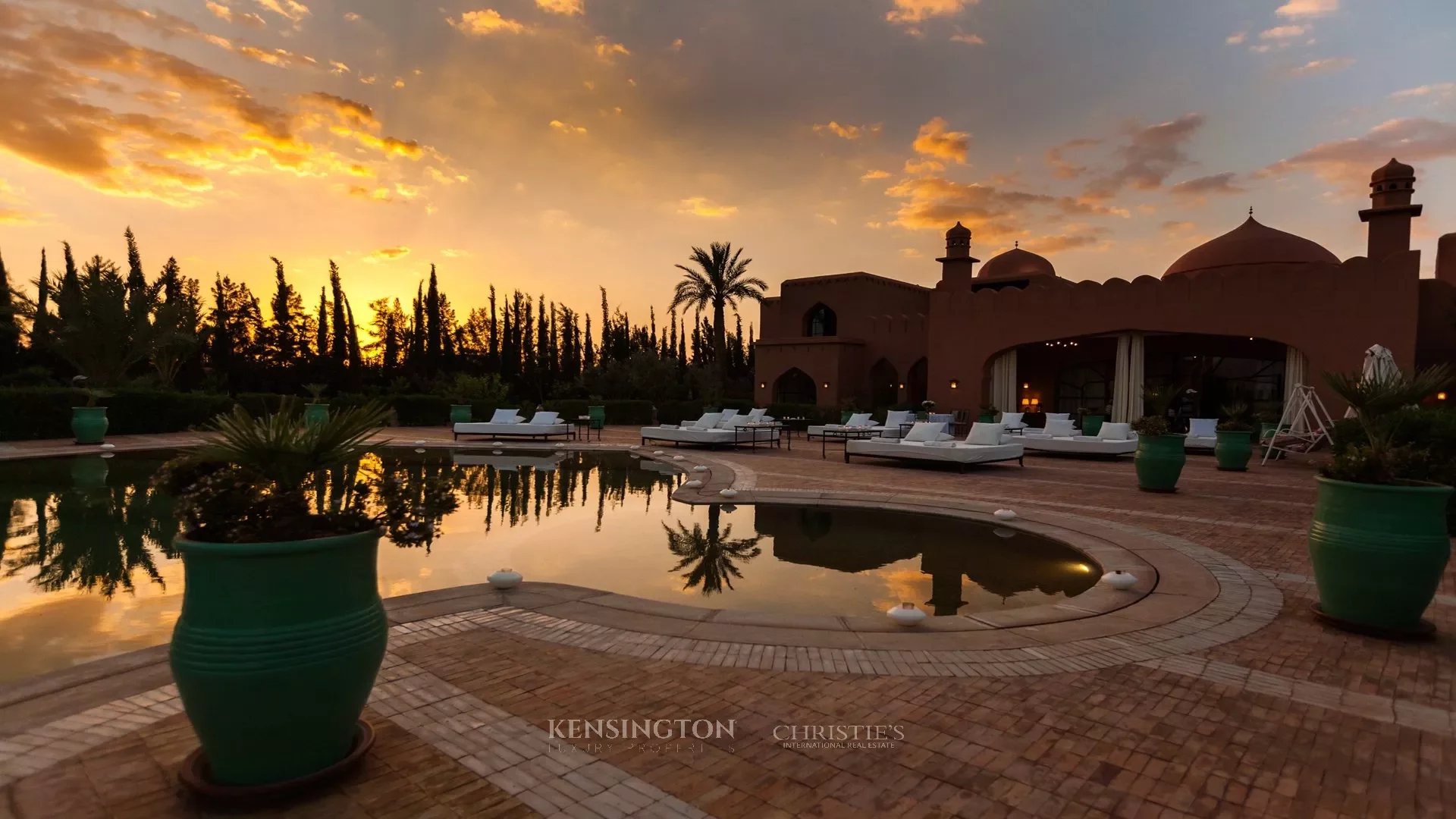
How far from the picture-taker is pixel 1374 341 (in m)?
18.1

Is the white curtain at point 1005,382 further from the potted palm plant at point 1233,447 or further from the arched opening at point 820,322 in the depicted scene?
the potted palm plant at point 1233,447

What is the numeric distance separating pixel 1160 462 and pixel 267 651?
11.1m

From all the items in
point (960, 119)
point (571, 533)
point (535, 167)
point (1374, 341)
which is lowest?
point (571, 533)

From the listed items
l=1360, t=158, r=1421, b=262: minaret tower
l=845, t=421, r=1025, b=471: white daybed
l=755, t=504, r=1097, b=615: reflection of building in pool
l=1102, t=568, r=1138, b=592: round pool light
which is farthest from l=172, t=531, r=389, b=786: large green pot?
l=1360, t=158, r=1421, b=262: minaret tower

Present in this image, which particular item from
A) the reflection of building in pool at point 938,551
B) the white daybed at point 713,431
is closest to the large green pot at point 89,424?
the white daybed at point 713,431

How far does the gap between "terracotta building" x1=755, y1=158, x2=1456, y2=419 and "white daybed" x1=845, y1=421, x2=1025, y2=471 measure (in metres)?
10.6

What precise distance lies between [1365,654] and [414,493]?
A: 16.6ft

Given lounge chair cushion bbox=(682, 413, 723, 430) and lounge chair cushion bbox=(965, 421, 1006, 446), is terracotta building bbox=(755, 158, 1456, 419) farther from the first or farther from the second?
lounge chair cushion bbox=(682, 413, 723, 430)

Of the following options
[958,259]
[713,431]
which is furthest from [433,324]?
[958,259]

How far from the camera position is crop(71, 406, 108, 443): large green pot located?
15.8 m

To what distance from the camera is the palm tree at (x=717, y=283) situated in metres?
30.3

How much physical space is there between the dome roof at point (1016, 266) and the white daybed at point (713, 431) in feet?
57.7

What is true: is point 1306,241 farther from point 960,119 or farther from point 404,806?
point 404,806

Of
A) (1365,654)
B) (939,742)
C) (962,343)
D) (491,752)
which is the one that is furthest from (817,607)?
(962,343)
